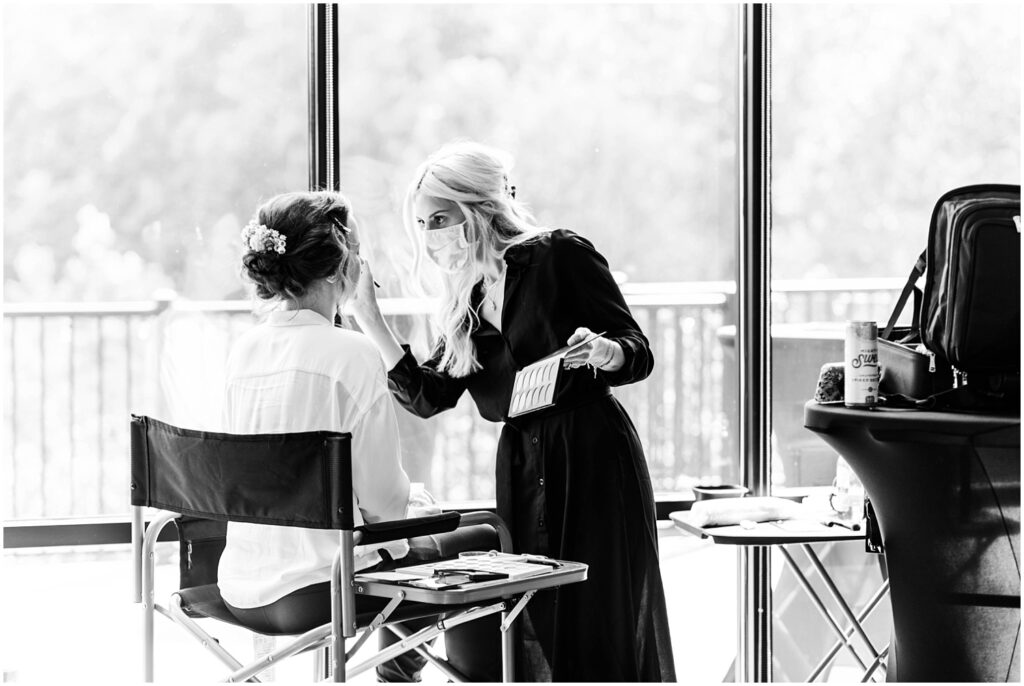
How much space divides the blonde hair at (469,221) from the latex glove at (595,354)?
0.31 m

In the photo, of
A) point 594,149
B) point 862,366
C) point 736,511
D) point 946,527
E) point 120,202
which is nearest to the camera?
point 946,527

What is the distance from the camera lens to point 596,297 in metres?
2.39

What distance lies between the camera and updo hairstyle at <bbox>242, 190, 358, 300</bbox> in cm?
203

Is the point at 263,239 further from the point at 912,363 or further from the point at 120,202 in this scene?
the point at 912,363

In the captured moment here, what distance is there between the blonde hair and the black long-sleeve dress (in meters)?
0.07

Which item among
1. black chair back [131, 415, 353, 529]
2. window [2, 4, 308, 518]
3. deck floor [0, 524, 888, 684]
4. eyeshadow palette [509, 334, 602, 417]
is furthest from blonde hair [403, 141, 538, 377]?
deck floor [0, 524, 888, 684]

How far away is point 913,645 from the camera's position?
219 cm

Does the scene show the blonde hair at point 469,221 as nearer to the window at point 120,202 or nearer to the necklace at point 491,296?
the necklace at point 491,296

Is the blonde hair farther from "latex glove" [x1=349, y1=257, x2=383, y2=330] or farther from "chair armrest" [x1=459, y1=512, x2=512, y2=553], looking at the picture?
"chair armrest" [x1=459, y1=512, x2=512, y2=553]

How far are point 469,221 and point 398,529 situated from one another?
2.99 feet

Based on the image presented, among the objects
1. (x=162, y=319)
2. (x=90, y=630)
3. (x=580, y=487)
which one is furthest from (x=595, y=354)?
(x=90, y=630)

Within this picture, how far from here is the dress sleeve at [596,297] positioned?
2.35 m

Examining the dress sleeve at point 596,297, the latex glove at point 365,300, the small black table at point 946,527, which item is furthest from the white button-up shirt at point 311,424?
the small black table at point 946,527

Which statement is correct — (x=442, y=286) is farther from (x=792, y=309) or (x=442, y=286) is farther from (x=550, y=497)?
(x=792, y=309)
